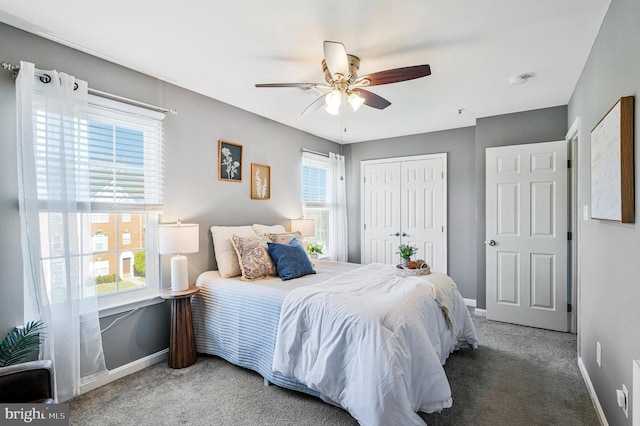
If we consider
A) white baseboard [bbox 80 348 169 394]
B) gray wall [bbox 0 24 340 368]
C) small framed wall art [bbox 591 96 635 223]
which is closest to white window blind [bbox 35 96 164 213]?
gray wall [bbox 0 24 340 368]

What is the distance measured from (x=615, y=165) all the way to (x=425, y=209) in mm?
3178

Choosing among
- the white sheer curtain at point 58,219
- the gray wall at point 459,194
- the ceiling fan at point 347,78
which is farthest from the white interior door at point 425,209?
the white sheer curtain at point 58,219

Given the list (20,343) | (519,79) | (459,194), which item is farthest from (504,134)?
(20,343)

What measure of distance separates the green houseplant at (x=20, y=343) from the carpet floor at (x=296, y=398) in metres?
0.52

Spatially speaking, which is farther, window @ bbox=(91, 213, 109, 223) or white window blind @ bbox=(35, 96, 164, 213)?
window @ bbox=(91, 213, 109, 223)

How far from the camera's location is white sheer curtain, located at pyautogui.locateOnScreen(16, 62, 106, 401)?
2.01 metres

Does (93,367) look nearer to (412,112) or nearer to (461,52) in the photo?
(461,52)

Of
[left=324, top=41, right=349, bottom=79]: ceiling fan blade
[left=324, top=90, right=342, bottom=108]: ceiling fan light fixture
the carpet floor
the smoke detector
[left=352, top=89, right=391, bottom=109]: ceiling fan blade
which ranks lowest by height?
the carpet floor

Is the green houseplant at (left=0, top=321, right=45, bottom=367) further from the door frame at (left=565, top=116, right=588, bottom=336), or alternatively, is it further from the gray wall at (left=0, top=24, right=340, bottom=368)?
the door frame at (left=565, top=116, right=588, bottom=336)

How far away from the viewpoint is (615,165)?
1.61 m

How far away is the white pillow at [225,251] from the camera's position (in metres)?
3.01

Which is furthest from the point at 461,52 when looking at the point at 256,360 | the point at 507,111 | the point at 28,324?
the point at 28,324

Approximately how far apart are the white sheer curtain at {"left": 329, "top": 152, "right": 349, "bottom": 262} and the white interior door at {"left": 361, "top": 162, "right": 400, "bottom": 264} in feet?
1.25

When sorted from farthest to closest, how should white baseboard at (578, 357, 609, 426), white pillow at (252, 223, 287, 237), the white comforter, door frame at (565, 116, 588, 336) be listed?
white pillow at (252, 223, 287, 237)
door frame at (565, 116, 588, 336)
white baseboard at (578, 357, 609, 426)
the white comforter
